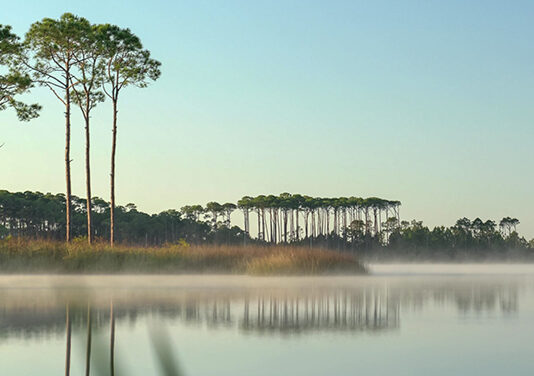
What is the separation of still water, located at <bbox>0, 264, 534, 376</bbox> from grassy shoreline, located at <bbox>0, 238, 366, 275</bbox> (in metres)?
7.16

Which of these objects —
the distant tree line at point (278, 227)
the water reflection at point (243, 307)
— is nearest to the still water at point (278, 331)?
the water reflection at point (243, 307)

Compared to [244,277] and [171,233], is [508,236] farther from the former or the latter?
[244,277]

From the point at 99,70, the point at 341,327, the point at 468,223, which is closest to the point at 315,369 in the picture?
the point at 341,327

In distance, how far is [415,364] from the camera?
7.79 meters

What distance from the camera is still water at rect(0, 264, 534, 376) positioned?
7363 millimetres

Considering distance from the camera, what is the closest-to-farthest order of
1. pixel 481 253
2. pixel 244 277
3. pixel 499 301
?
pixel 499 301, pixel 244 277, pixel 481 253

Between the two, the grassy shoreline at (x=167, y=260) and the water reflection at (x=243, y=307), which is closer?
the water reflection at (x=243, y=307)

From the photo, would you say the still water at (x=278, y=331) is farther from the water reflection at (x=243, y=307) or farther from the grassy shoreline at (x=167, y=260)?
the grassy shoreline at (x=167, y=260)

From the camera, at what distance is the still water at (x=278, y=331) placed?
7363 millimetres

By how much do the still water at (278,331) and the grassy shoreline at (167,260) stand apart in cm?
716

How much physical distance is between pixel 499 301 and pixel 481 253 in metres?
69.1

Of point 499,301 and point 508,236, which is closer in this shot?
point 499,301

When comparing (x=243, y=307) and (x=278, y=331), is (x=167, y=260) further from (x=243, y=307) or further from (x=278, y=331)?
(x=278, y=331)

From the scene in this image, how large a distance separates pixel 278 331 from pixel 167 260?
17.5 meters
